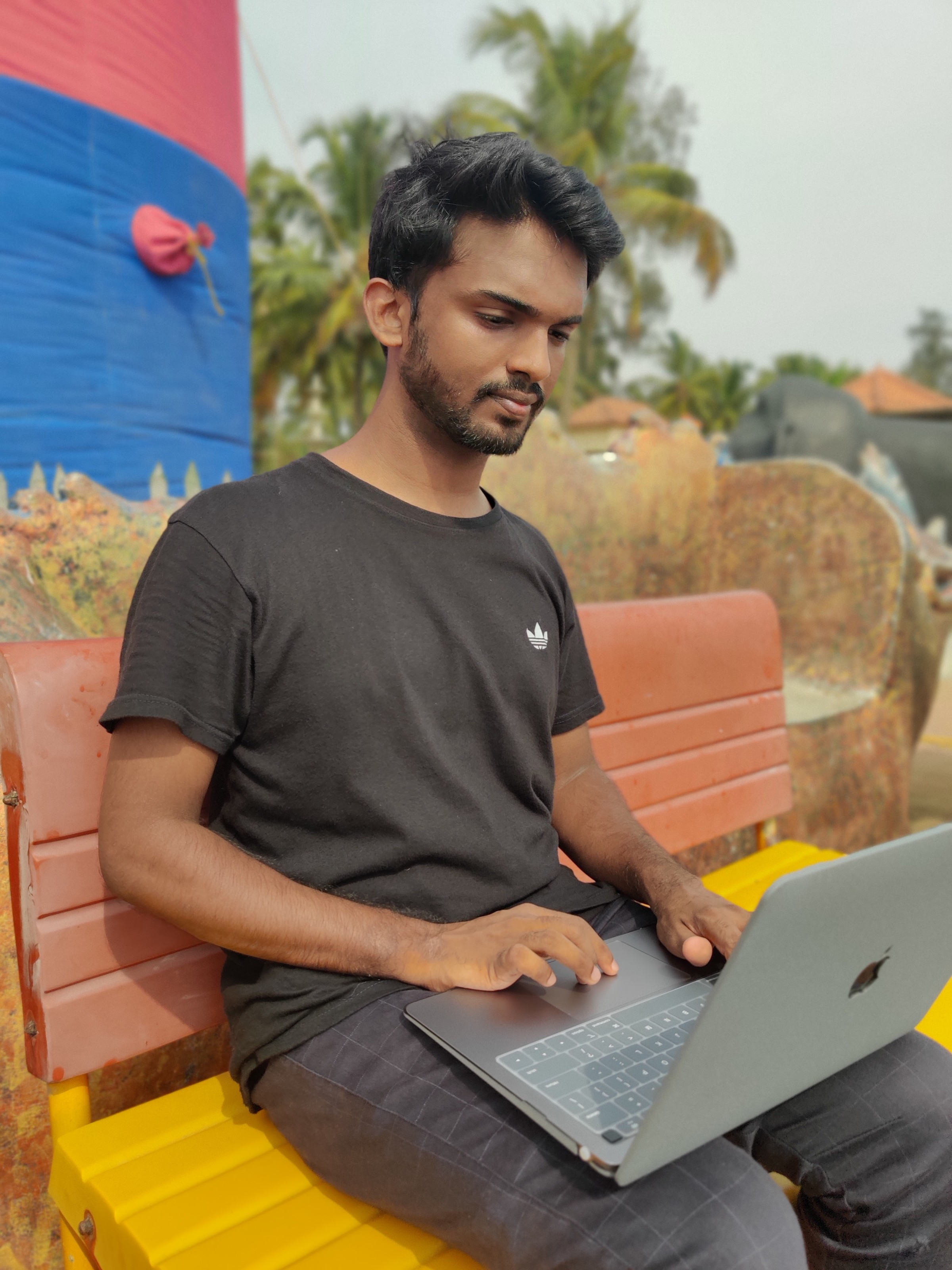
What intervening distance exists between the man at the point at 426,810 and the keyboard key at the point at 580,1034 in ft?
0.23

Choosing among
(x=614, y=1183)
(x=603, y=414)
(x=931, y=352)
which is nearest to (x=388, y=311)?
(x=614, y=1183)

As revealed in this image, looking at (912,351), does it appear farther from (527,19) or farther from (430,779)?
(430,779)

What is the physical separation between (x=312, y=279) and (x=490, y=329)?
23922 millimetres

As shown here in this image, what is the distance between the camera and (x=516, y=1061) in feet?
3.92

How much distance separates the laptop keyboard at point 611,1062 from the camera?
3.61 ft

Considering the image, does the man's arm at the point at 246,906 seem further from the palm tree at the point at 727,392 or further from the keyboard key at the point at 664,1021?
the palm tree at the point at 727,392

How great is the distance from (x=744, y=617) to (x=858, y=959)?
205 cm

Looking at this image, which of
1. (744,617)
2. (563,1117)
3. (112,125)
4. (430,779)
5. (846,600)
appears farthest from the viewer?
(112,125)

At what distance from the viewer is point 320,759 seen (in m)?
1.44

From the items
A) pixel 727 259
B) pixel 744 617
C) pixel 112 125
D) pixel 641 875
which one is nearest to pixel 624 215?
pixel 727 259

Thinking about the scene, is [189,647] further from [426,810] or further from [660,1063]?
[660,1063]

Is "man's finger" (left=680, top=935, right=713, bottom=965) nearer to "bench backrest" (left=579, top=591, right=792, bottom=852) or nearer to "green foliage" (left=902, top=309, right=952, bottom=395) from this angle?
"bench backrest" (left=579, top=591, right=792, bottom=852)

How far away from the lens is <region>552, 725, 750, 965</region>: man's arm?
4.97 feet

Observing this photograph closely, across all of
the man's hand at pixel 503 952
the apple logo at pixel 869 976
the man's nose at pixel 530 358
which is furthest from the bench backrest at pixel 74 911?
the apple logo at pixel 869 976
